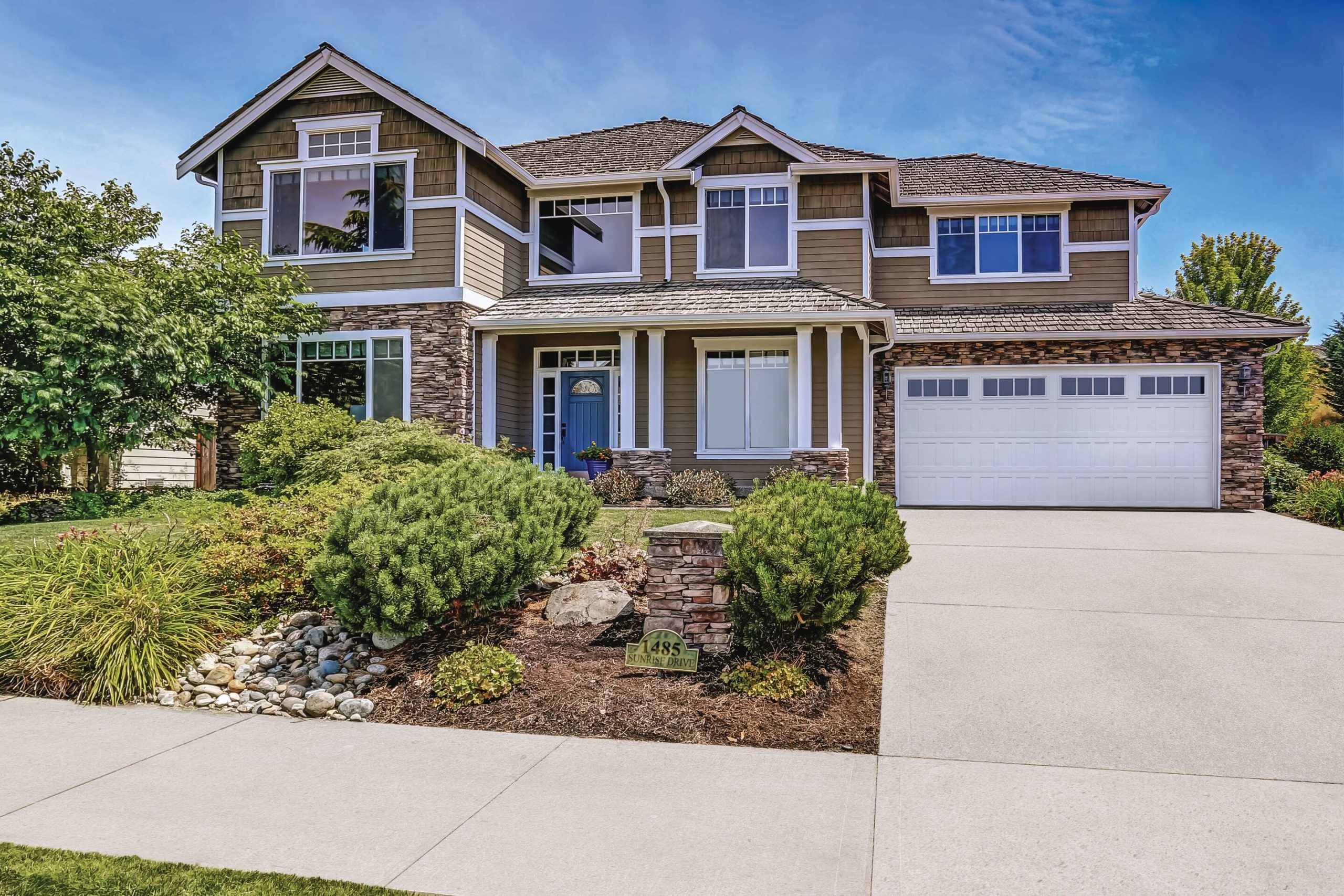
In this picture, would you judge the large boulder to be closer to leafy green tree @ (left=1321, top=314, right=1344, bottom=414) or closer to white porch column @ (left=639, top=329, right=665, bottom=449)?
white porch column @ (left=639, top=329, right=665, bottom=449)

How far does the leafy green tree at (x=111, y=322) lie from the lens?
11695 millimetres

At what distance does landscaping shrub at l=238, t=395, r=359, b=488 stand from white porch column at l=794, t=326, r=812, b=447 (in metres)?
6.92

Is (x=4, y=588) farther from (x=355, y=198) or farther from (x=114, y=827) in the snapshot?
(x=355, y=198)

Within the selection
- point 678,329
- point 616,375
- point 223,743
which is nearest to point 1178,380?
point 678,329

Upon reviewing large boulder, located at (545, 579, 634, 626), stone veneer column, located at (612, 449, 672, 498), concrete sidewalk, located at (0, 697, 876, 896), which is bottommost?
concrete sidewalk, located at (0, 697, 876, 896)

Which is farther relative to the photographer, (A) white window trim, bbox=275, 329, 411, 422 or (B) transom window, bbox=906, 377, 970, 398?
(B) transom window, bbox=906, 377, 970, 398

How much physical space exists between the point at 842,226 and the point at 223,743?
13.0 m

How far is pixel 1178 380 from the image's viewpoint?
49.5 ft

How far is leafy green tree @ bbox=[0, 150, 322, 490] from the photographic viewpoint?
38.4 feet

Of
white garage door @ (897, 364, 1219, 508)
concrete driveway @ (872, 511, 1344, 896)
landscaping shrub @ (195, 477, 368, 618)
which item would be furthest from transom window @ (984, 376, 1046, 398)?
landscaping shrub @ (195, 477, 368, 618)

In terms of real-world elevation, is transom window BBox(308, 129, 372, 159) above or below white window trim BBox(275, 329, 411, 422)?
above

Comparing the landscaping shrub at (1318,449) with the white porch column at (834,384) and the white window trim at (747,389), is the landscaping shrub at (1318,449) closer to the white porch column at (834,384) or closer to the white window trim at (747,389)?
the white porch column at (834,384)

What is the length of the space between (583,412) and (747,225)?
451cm

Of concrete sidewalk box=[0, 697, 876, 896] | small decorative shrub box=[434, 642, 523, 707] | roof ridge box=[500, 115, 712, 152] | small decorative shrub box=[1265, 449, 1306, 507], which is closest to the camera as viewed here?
concrete sidewalk box=[0, 697, 876, 896]
